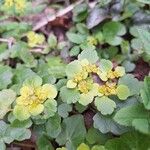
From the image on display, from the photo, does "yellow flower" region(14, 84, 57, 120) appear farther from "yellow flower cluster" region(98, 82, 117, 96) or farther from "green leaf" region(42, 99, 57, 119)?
"yellow flower cluster" region(98, 82, 117, 96)

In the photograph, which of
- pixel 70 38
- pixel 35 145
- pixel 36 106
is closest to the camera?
pixel 36 106

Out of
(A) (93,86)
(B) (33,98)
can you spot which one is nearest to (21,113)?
(B) (33,98)

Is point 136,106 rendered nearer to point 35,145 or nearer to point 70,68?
point 70,68

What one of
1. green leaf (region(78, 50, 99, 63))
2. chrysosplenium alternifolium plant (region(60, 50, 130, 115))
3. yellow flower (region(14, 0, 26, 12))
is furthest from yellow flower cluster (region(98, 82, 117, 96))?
yellow flower (region(14, 0, 26, 12))

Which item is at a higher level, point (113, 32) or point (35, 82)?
point (35, 82)

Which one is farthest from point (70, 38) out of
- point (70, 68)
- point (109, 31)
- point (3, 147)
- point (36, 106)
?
point (3, 147)

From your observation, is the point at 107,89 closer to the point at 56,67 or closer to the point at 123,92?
the point at 123,92
